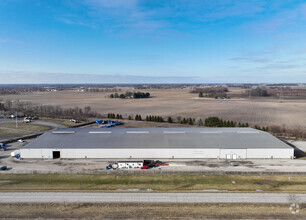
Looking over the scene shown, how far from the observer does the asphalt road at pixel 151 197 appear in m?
25.5

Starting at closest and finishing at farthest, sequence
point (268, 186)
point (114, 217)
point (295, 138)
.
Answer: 1. point (114, 217)
2. point (268, 186)
3. point (295, 138)

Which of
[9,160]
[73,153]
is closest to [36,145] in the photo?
[9,160]

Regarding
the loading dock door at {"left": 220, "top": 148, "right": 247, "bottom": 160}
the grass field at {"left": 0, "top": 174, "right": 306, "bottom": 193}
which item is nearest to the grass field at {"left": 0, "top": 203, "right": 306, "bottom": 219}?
the grass field at {"left": 0, "top": 174, "right": 306, "bottom": 193}

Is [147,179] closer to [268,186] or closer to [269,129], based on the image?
[268,186]

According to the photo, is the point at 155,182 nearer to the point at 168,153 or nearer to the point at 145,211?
the point at 145,211

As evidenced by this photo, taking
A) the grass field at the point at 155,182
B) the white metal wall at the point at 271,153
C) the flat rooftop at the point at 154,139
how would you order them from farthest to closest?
the flat rooftop at the point at 154,139 → the white metal wall at the point at 271,153 → the grass field at the point at 155,182

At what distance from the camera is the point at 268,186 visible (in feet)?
96.2

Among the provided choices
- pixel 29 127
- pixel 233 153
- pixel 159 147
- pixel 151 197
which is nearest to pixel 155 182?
pixel 151 197

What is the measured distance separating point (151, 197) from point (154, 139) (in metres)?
18.4

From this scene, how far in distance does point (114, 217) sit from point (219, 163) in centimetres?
2159

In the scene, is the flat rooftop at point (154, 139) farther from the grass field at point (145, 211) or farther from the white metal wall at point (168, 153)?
the grass field at point (145, 211)

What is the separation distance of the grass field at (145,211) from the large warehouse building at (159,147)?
630 inches

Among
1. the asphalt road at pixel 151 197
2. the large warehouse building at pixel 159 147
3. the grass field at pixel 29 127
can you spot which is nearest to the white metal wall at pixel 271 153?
the large warehouse building at pixel 159 147

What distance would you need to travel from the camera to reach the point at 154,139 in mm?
44344
